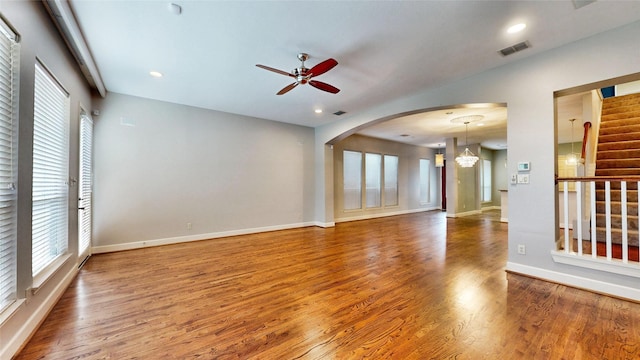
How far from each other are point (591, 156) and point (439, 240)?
275 centimetres

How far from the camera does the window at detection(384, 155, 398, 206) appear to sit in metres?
8.80

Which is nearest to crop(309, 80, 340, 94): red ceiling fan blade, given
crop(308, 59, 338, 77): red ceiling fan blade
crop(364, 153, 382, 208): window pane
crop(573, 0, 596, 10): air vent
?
crop(308, 59, 338, 77): red ceiling fan blade

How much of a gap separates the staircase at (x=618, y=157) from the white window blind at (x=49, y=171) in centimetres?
609

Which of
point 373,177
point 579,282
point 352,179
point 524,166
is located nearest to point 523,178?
point 524,166

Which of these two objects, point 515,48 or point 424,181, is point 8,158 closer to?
point 515,48

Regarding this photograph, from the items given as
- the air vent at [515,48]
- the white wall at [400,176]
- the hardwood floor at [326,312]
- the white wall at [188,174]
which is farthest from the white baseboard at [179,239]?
the air vent at [515,48]

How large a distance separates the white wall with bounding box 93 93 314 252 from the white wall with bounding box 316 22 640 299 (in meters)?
4.36

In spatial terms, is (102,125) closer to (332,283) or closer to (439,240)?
(332,283)

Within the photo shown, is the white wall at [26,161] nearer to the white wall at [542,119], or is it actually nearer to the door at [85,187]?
the door at [85,187]

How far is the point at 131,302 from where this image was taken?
8.09ft

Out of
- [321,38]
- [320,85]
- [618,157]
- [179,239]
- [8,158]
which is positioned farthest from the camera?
[179,239]

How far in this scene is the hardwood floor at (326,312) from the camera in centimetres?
175

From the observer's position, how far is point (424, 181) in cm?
1031

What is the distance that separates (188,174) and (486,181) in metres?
11.7
